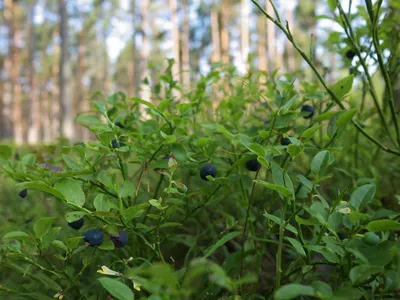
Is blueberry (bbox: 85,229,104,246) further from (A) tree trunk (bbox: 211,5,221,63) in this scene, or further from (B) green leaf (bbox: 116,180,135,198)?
(A) tree trunk (bbox: 211,5,221,63)

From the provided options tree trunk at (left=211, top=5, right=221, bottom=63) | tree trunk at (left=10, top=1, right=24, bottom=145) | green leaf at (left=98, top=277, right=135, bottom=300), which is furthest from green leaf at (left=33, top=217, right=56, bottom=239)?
tree trunk at (left=211, top=5, right=221, bottom=63)

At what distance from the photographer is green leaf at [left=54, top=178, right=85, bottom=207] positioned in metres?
0.83

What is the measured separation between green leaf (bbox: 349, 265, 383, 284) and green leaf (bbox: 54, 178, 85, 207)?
555 millimetres

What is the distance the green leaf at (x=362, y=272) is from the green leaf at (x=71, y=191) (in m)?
0.55

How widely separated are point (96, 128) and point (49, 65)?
2897 centimetres

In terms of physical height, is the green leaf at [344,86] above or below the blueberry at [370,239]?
above

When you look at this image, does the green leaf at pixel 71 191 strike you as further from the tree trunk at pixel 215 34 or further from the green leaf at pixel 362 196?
the tree trunk at pixel 215 34

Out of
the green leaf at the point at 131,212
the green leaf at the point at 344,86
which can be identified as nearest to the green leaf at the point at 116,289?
the green leaf at the point at 131,212

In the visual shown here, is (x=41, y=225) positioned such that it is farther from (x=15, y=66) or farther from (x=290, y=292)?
(x=15, y=66)

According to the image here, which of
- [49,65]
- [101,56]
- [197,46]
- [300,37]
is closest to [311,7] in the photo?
[300,37]

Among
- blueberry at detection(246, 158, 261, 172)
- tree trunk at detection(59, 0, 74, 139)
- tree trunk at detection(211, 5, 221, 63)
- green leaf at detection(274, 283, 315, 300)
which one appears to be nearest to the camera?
green leaf at detection(274, 283, 315, 300)

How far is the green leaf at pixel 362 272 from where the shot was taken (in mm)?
634

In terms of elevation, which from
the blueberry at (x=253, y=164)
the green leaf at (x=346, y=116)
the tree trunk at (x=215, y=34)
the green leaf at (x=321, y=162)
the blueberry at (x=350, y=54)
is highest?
the tree trunk at (x=215, y=34)

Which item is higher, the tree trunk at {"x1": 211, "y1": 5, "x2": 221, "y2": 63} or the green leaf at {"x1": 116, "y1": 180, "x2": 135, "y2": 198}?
the tree trunk at {"x1": 211, "y1": 5, "x2": 221, "y2": 63}
